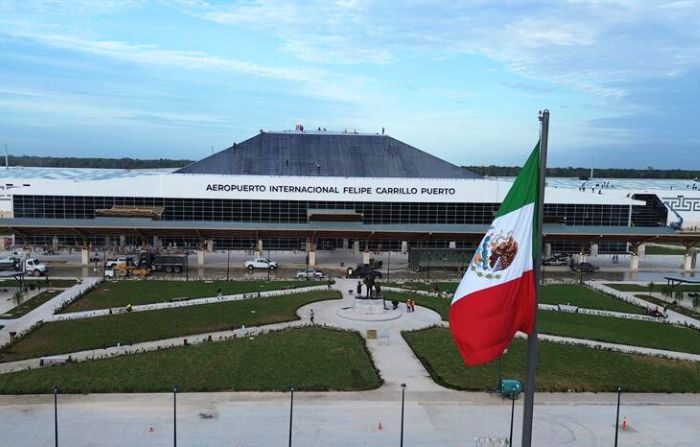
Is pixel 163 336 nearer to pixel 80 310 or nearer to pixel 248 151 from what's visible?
pixel 80 310

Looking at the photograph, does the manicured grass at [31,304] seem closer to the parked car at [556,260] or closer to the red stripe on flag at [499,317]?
the red stripe on flag at [499,317]

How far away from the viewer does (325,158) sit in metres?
71.2

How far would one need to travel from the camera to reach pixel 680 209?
75.2 metres

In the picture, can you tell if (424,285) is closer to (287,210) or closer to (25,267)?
(287,210)

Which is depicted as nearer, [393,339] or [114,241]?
[393,339]


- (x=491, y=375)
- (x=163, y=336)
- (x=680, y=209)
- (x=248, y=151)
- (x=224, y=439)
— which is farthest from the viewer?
(x=680, y=209)

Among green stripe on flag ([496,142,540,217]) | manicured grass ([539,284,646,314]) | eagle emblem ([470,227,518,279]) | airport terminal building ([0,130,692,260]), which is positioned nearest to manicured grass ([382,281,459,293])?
manicured grass ([539,284,646,314])

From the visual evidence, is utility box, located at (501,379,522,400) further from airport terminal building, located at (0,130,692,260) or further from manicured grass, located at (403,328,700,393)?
airport terminal building, located at (0,130,692,260)

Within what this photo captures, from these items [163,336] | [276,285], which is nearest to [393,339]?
[163,336]

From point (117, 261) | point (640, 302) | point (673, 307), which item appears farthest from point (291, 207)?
point (673, 307)

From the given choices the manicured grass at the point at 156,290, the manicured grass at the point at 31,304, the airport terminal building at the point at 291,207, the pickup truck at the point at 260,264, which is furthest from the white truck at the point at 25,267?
the pickup truck at the point at 260,264

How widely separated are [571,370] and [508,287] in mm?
19696

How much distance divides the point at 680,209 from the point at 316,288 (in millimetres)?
54872

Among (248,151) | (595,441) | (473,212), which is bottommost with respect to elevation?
(595,441)
